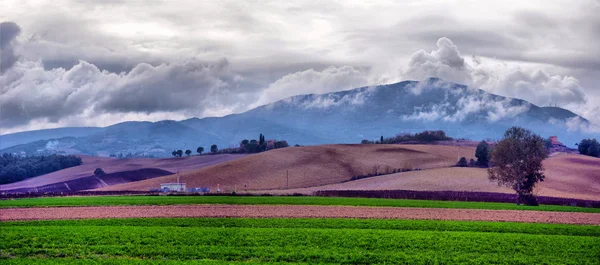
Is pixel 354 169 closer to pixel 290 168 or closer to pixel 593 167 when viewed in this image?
pixel 290 168

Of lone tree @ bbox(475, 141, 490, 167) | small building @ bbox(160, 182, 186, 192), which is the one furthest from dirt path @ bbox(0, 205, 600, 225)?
lone tree @ bbox(475, 141, 490, 167)

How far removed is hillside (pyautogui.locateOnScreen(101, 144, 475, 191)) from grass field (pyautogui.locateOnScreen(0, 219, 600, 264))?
88.2 metres

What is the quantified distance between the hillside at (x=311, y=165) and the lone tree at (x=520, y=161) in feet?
173

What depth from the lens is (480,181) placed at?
122 meters

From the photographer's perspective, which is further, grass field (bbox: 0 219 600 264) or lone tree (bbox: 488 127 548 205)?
lone tree (bbox: 488 127 548 205)

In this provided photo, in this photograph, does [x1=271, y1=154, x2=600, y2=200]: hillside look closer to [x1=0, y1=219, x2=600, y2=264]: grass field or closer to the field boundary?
the field boundary

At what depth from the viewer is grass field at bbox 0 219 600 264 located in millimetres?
33500

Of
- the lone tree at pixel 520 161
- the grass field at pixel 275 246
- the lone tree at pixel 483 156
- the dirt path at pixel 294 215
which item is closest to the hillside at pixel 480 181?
the lone tree at pixel 483 156

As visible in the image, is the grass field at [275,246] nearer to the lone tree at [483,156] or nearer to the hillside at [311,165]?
the hillside at [311,165]

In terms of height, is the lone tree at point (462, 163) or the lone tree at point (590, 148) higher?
the lone tree at point (590, 148)

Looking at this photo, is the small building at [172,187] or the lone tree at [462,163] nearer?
the small building at [172,187]

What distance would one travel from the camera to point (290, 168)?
15425 centimetres

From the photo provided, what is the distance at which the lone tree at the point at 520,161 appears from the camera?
3570 inches

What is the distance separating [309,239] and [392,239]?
18.1 ft
